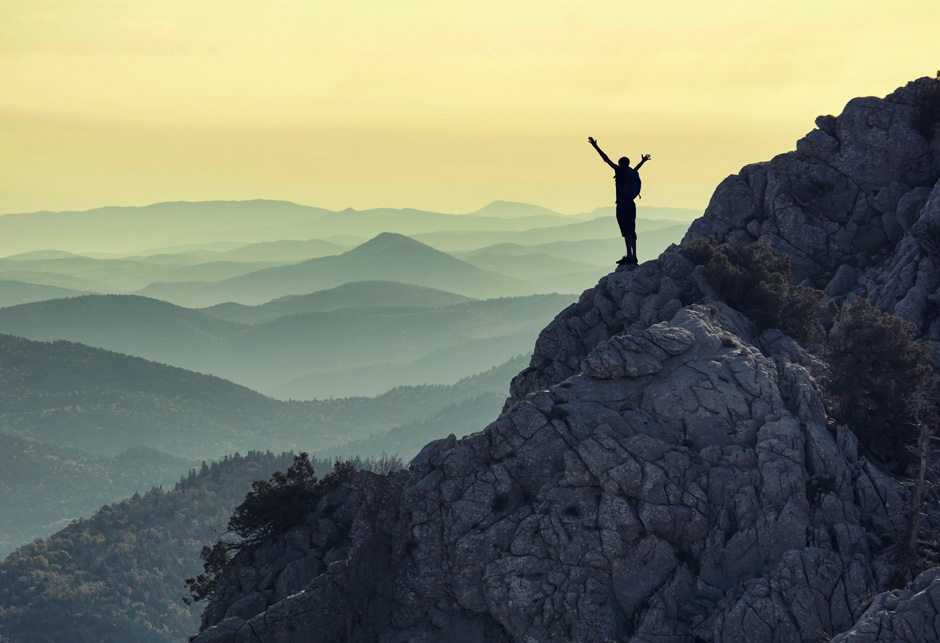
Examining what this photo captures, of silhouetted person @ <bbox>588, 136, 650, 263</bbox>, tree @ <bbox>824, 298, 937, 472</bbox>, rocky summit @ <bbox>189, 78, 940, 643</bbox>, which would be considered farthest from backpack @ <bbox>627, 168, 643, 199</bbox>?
tree @ <bbox>824, 298, 937, 472</bbox>

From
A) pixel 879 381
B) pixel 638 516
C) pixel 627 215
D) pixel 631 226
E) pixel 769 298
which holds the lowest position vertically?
pixel 638 516

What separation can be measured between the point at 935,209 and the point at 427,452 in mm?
32102

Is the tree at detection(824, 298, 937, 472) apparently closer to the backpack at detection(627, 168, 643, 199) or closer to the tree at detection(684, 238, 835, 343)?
the tree at detection(684, 238, 835, 343)

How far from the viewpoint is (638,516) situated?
40.2m

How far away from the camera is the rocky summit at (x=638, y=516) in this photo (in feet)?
123

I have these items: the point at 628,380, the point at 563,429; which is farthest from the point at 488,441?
the point at 628,380

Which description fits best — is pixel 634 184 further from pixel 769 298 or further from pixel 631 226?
pixel 769 298

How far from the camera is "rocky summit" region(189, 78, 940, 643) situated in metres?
37.6

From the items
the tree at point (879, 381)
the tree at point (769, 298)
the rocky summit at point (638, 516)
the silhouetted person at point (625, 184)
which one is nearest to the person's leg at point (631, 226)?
the silhouetted person at point (625, 184)

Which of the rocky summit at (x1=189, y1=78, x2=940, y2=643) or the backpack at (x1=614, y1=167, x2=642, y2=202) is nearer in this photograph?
the rocky summit at (x1=189, y1=78, x2=940, y2=643)

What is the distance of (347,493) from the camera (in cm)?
5141

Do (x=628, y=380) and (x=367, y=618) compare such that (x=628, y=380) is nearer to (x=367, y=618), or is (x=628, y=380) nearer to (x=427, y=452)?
(x=427, y=452)

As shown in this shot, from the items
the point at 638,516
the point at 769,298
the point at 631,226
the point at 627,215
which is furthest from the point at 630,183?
the point at 638,516

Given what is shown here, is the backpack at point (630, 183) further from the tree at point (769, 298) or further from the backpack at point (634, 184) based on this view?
the tree at point (769, 298)
